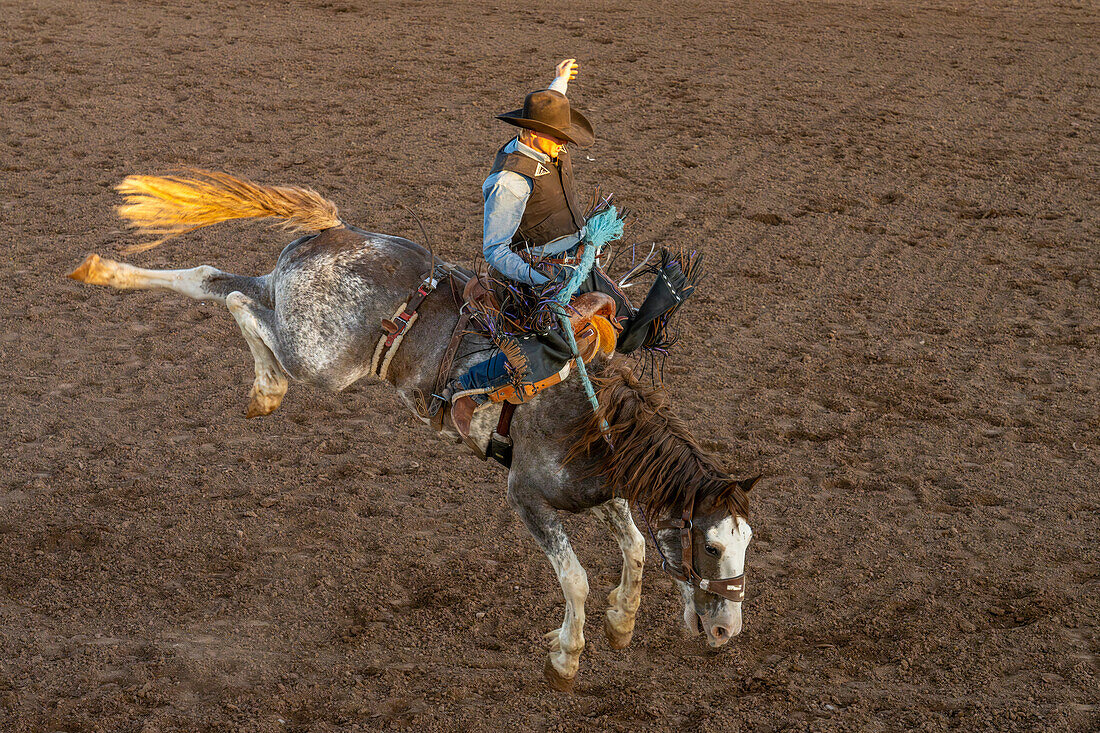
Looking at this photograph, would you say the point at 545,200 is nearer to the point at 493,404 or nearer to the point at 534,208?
the point at 534,208

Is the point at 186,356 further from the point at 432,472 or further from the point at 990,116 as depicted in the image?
the point at 990,116

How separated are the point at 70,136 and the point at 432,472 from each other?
23.8ft

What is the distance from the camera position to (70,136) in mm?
10930

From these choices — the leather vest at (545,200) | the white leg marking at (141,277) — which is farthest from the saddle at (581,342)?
the white leg marking at (141,277)

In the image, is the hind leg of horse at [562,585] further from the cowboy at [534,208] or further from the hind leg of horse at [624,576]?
the cowboy at [534,208]

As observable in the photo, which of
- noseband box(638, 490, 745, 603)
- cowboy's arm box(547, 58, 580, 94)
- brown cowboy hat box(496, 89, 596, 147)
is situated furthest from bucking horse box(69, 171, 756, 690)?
cowboy's arm box(547, 58, 580, 94)

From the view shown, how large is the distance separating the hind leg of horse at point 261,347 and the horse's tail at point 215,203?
1.45 ft

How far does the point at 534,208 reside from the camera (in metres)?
4.61

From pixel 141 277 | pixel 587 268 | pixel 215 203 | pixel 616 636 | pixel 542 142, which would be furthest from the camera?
pixel 141 277

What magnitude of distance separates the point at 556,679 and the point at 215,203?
2.93 m

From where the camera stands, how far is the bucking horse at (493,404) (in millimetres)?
4129

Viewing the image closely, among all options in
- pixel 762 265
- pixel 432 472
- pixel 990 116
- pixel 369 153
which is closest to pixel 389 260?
pixel 432 472

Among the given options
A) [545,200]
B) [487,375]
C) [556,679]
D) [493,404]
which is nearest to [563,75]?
[545,200]

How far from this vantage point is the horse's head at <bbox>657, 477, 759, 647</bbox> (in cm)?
398
